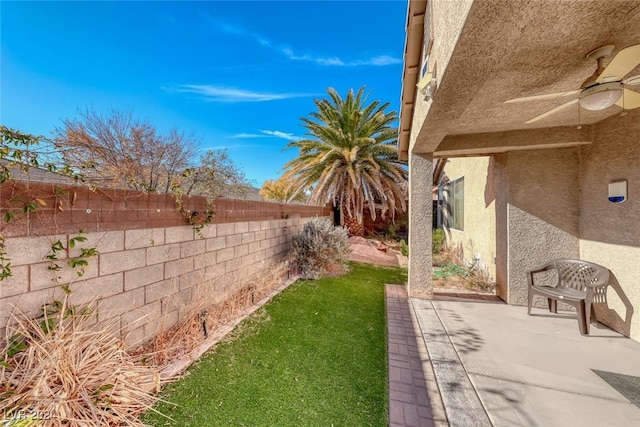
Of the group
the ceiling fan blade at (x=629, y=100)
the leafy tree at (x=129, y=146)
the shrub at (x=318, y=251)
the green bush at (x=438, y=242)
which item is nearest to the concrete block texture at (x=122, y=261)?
the leafy tree at (x=129, y=146)

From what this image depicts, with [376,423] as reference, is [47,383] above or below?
above

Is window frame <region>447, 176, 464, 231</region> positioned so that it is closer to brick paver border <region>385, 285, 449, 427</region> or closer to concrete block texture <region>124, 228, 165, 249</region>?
brick paver border <region>385, 285, 449, 427</region>

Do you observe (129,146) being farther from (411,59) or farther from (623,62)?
(623,62)

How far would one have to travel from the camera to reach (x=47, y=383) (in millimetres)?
2197

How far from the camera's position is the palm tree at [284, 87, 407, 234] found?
40.5 ft

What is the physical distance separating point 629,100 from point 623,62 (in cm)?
150

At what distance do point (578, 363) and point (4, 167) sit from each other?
23.5 ft

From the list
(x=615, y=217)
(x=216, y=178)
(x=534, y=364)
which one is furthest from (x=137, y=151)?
(x=615, y=217)

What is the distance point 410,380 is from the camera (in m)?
3.35

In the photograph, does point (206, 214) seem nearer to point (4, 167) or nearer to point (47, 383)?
point (4, 167)

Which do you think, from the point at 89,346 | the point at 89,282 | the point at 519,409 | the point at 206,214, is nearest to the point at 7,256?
the point at 89,282

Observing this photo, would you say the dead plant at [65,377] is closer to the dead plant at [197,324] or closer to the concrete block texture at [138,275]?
the concrete block texture at [138,275]

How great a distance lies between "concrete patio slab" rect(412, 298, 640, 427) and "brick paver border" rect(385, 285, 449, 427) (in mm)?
133

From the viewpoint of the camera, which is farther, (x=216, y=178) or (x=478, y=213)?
(x=216, y=178)
